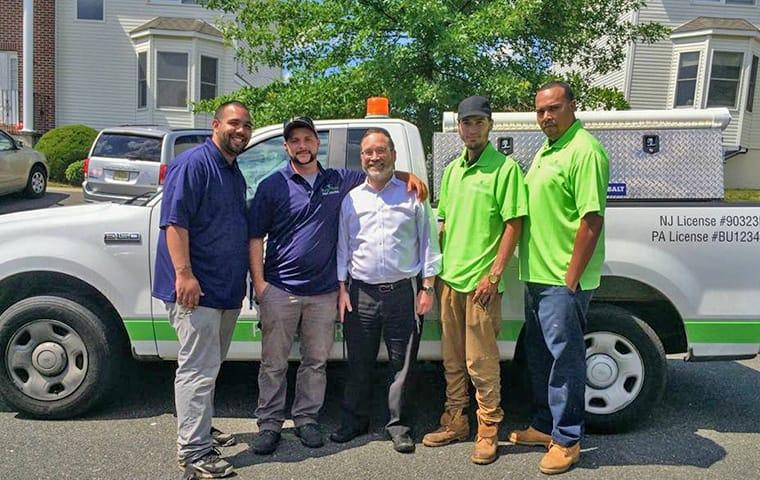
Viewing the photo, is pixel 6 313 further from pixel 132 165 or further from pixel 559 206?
pixel 132 165

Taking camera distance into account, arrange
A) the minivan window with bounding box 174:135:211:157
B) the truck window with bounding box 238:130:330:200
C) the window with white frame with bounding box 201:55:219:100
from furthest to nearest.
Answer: the window with white frame with bounding box 201:55:219:100, the minivan window with bounding box 174:135:211:157, the truck window with bounding box 238:130:330:200

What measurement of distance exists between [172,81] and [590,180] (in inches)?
704

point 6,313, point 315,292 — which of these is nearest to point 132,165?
point 6,313

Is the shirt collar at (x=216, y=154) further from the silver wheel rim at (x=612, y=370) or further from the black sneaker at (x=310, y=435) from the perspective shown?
the silver wheel rim at (x=612, y=370)

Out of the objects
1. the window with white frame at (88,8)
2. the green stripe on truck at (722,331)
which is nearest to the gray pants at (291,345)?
the green stripe on truck at (722,331)

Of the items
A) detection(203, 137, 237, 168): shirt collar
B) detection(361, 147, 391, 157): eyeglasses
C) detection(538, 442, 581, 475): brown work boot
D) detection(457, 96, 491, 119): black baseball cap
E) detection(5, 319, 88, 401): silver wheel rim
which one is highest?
detection(457, 96, 491, 119): black baseball cap

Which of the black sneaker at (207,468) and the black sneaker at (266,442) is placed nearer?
the black sneaker at (207,468)

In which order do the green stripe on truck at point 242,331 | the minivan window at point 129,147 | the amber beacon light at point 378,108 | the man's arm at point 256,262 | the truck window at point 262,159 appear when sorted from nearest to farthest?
1. the man's arm at point 256,262
2. the green stripe on truck at point 242,331
3. the truck window at point 262,159
4. the amber beacon light at point 378,108
5. the minivan window at point 129,147

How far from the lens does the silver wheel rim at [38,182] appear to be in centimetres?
1411

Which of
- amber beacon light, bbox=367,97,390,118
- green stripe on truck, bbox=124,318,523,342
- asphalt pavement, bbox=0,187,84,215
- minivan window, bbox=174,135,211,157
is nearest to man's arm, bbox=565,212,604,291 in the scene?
green stripe on truck, bbox=124,318,523,342

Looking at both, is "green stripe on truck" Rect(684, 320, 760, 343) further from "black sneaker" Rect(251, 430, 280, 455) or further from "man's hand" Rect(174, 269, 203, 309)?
"man's hand" Rect(174, 269, 203, 309)

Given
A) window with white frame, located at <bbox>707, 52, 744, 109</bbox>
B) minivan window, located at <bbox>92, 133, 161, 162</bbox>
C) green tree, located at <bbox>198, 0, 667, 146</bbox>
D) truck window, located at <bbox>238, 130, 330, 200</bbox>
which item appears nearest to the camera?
truck window, located at <bbox>238, 130, 330, 200</bbox>

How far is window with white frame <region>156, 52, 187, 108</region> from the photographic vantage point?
19047 mm

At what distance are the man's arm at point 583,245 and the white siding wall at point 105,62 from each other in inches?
686
